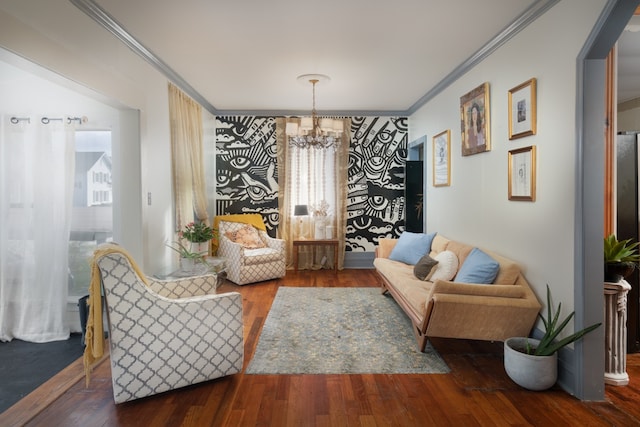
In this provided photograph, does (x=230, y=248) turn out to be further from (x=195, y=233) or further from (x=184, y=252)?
(x=184, y=252)

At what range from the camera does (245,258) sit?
5.14m

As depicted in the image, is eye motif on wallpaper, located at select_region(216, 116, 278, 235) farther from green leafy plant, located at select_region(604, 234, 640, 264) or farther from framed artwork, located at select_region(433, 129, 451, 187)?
green leafy plant, located at select_region(604, 234, 640, 264)

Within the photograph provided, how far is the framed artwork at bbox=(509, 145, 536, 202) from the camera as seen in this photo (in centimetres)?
274

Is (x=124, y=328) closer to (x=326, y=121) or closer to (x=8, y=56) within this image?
(x=8, y=56)

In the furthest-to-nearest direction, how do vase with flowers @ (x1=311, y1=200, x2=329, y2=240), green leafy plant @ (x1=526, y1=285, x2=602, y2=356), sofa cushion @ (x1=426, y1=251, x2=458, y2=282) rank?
vase with flowers @ (x1=311, y1=200, x2=329, y2=240) → sofa cushion @ (x1=426, y1=251, x2=458, y2=282) → green leafy plant @ (x1=526, y1=285, x2=602, y2=356)

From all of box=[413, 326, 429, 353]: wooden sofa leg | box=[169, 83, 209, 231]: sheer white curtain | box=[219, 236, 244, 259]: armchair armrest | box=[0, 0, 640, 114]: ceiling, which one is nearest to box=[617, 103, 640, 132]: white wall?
box=[0, 0, 640, 114]: ceiling

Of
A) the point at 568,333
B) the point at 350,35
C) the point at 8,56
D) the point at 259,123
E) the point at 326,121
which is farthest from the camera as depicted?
the point at 259,123

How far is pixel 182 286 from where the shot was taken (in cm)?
277

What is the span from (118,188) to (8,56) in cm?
159

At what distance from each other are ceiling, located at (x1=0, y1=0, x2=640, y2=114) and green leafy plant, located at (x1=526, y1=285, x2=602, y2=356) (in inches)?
84.4


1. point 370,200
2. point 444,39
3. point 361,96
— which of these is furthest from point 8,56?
point 370,200

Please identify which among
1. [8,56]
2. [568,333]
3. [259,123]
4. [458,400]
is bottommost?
[458,400]

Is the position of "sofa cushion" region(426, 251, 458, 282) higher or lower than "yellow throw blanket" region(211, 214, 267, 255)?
lower

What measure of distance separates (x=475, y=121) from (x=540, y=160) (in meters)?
1.10
